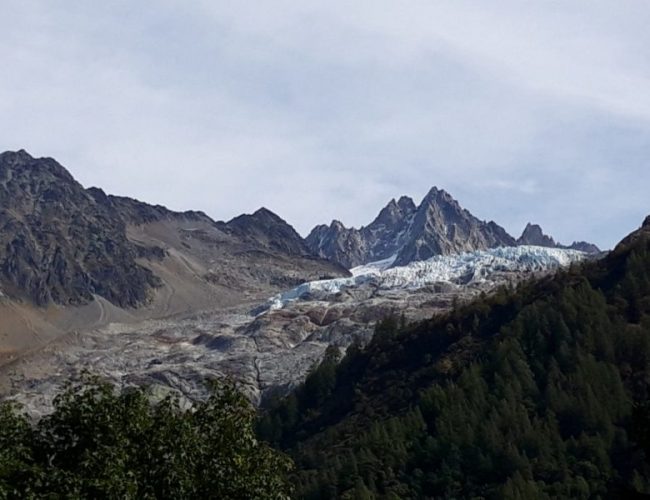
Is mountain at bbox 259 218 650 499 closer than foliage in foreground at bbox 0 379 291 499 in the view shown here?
No

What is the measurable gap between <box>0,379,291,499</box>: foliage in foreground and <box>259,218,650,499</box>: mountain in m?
69.1

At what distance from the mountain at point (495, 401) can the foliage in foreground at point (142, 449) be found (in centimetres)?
6912

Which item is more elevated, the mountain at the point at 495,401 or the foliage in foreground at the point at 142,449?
the mountain at the point at 495,401

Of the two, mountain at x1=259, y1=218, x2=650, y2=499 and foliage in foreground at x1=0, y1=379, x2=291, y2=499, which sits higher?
mountain at x1=259, y1=218, x2=650, y2=499

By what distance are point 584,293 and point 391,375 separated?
3306 cm

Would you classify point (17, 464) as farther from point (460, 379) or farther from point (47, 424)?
point (460, 379)

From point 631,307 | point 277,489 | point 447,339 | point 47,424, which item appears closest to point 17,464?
point 47,424

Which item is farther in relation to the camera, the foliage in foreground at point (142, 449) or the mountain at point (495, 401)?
the mountain at point (495, 401)

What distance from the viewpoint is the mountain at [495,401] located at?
10769 centimetres

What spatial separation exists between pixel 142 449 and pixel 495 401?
330ft

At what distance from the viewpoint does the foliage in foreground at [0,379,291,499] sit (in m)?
26.4

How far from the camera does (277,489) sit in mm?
30141

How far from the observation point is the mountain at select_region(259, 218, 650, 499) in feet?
353

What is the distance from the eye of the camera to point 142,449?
2894 cm
